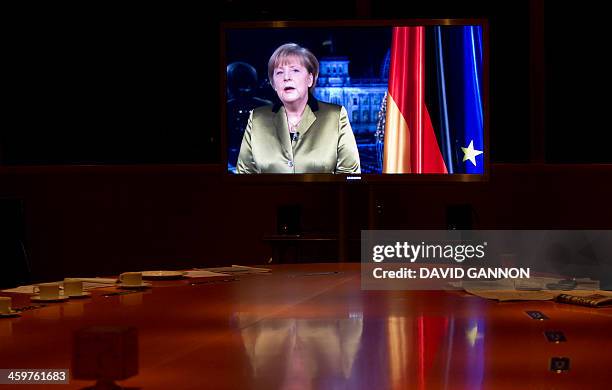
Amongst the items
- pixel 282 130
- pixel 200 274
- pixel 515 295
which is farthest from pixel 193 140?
pixel 515 295

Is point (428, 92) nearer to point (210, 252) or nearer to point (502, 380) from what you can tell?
point (210, 252)

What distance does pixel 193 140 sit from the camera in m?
6.55

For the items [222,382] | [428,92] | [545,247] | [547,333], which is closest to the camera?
[222,382]

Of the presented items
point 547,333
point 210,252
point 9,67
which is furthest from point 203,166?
point 547,333

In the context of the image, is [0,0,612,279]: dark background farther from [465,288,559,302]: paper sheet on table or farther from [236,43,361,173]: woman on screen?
[465,288,559,302]: paper sheet on table

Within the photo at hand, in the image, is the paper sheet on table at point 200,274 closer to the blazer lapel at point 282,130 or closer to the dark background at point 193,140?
the blazer lapel at point 282,130

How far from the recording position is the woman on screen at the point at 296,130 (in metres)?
5.74

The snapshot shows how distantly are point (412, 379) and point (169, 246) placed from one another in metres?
4.94

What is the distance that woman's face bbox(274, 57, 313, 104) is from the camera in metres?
5.77

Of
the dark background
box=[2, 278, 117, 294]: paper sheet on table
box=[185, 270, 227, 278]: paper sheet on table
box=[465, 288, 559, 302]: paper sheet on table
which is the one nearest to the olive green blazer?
the dark background

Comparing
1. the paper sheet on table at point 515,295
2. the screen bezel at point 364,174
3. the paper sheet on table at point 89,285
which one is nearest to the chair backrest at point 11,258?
the paper sheet on table at point 89,285

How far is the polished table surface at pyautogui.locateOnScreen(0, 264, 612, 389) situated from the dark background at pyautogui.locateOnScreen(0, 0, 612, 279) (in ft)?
11.2

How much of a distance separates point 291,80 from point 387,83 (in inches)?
23.8

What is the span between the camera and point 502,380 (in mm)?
1577
